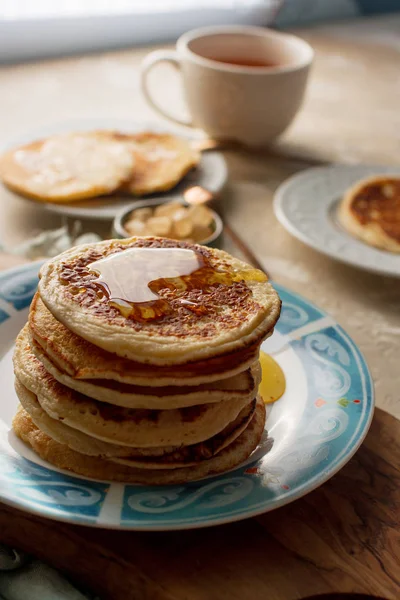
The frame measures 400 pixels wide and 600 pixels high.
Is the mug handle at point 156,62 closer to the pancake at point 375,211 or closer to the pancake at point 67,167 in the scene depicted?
the pancake at point 67,167

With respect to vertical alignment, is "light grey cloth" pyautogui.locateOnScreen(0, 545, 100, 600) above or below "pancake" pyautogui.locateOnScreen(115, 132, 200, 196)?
below

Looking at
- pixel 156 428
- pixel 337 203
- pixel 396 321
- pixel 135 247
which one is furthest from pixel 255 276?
pixel 337 203

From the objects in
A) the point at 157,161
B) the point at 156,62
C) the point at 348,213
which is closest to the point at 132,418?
the point at 348,213

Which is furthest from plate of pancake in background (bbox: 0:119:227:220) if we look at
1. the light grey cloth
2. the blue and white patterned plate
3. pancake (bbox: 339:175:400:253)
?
the light grey cloth

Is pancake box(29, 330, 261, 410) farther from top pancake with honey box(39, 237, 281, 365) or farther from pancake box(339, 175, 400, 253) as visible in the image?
pancake box(339, 175, 400, 253)

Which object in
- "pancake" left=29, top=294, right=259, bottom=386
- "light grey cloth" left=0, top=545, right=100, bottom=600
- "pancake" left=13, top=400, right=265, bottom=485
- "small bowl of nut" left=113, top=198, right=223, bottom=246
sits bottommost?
"light grey cloth" left=0, top=545, right=100, bottom=600

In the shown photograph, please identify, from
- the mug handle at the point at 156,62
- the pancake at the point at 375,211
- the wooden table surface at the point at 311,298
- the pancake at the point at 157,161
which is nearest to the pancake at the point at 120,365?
the wooden table surface at the point at 311,298
